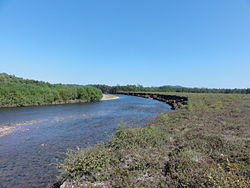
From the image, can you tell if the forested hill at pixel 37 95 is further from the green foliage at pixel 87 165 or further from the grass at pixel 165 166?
the green foliage at pixel 87 165

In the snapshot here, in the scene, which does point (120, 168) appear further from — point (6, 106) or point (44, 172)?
point (6, 106)

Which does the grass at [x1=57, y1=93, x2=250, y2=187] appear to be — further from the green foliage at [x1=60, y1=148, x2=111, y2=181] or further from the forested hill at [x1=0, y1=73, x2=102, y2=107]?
the forested hill at [x1=0, y1=73, x2=102, y2=107]

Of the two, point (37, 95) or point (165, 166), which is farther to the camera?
point (37, 95)

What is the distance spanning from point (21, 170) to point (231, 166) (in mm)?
10472

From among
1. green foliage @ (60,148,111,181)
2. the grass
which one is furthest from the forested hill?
green foliage @ (60,148,111,181)

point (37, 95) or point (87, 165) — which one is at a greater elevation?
point (37, 95)

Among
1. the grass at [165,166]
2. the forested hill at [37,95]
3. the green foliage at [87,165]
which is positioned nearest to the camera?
the grass at [165,166]

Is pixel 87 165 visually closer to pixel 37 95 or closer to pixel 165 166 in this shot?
pixel 165 166

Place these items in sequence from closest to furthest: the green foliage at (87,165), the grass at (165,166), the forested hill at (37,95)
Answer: the grass at (165,166)
the green foliage at (87,165)
the forested hill at (37,95)

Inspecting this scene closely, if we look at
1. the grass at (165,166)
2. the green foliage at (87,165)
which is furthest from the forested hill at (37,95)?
the green foliage at (87,165)

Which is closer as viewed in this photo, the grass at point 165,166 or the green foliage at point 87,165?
the grass at point 165,166

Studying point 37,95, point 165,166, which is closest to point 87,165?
point 165,166

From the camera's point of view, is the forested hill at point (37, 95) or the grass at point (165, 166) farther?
the forested hill at point (37, 95)

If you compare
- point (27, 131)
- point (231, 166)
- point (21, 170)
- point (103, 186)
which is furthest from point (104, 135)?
point (231, 166)
